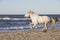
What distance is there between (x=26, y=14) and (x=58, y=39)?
16.7 feet

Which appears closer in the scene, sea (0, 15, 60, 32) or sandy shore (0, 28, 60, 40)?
sandy shore (0, 28, 60, 40)

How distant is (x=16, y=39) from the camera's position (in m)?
13.7

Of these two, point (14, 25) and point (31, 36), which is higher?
point (31, 36)

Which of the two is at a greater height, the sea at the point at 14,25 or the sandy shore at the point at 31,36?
the sandy shore at the point at 31,36

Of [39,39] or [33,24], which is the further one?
[33,24]

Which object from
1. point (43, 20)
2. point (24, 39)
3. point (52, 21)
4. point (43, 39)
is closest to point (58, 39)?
point (43, 39)

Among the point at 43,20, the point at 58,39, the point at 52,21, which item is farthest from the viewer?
the point at 52,21

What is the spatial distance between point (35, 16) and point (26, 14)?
731mm

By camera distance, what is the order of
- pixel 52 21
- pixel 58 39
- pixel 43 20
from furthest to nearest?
1. pixel 52 21
2. pixel 43 20
3. pixel 58 39

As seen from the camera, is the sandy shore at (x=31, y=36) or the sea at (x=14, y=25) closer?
the sandy shore at (x=31, y=36)

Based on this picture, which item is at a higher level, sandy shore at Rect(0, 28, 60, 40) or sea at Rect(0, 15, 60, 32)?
sandy shore at Rect(0, 28, 60, 40)

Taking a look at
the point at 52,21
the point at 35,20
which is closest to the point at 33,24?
the point at 35,20

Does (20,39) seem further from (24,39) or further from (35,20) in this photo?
(35,20)

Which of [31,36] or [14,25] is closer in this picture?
[31,36]
